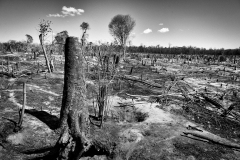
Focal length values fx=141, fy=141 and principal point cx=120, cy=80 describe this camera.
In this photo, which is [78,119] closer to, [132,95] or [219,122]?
[132,95]

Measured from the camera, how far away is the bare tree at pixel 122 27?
3164 cm

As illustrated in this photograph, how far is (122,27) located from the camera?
106 ft

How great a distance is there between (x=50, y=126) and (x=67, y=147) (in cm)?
180

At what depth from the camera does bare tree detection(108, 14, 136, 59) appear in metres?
31.6

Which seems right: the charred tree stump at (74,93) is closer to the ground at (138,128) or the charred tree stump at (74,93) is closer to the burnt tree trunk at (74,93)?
the burnt tree trunk at (74,93)

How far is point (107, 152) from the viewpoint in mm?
3830

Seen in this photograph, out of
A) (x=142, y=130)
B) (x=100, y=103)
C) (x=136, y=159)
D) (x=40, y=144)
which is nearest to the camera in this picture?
(x=136, y=159)

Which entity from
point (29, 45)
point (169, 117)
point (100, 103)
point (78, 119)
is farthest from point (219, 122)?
point (29, 45)

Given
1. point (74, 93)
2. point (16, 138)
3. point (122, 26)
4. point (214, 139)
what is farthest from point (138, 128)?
point (122, 26)

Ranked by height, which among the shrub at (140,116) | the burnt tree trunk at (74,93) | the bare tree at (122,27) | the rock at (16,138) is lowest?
the shrub at (140,116)

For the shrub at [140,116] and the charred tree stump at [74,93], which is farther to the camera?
the shrub at [140,116]

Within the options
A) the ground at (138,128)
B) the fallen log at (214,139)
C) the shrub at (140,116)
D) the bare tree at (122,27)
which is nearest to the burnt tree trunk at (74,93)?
the ground at (138,128)

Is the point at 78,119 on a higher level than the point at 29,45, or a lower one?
lower

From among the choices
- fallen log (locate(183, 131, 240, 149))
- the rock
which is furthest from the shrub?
the rock
